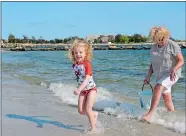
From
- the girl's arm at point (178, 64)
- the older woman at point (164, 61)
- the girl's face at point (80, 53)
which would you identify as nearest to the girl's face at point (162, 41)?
the older woman at point (164, 61)

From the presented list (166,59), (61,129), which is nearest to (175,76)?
(166,59)

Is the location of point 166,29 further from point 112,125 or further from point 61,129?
point 61,129

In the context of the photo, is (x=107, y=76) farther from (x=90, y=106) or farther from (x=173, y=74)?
(x=90, y=106)

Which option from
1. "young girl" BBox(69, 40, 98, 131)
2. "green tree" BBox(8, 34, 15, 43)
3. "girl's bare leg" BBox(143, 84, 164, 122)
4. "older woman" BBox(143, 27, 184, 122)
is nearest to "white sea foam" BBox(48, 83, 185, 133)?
"girl's bare leg" BBox(143, 84, 164, 122)

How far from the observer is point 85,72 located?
16.7ft

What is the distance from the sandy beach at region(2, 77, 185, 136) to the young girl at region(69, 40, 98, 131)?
32cm

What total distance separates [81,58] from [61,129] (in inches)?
41.2

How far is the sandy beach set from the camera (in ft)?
16.9

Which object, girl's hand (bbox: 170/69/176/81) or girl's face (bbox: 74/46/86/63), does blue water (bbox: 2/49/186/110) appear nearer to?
girl's face (bbox: 74/46/86/63)

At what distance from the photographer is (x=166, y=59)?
5.73 metres

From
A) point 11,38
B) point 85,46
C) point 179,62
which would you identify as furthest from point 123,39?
point 85,46

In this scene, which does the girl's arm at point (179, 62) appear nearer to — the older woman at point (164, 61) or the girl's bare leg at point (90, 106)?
the older woman at point (164, 61)

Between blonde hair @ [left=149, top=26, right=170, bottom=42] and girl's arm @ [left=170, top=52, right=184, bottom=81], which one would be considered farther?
blonde hair @ [left=149, top=26, right=170, bottom=42]

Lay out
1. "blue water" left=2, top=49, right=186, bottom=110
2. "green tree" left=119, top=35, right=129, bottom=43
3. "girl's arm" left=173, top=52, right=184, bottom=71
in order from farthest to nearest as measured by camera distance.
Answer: "green tree" left=119, top=35, right=129, bottom=43 < "blue water" left=2, top=49, right=186, bottom=110 < "girl's arm" left=173, top=52, right=184, bottom=71
